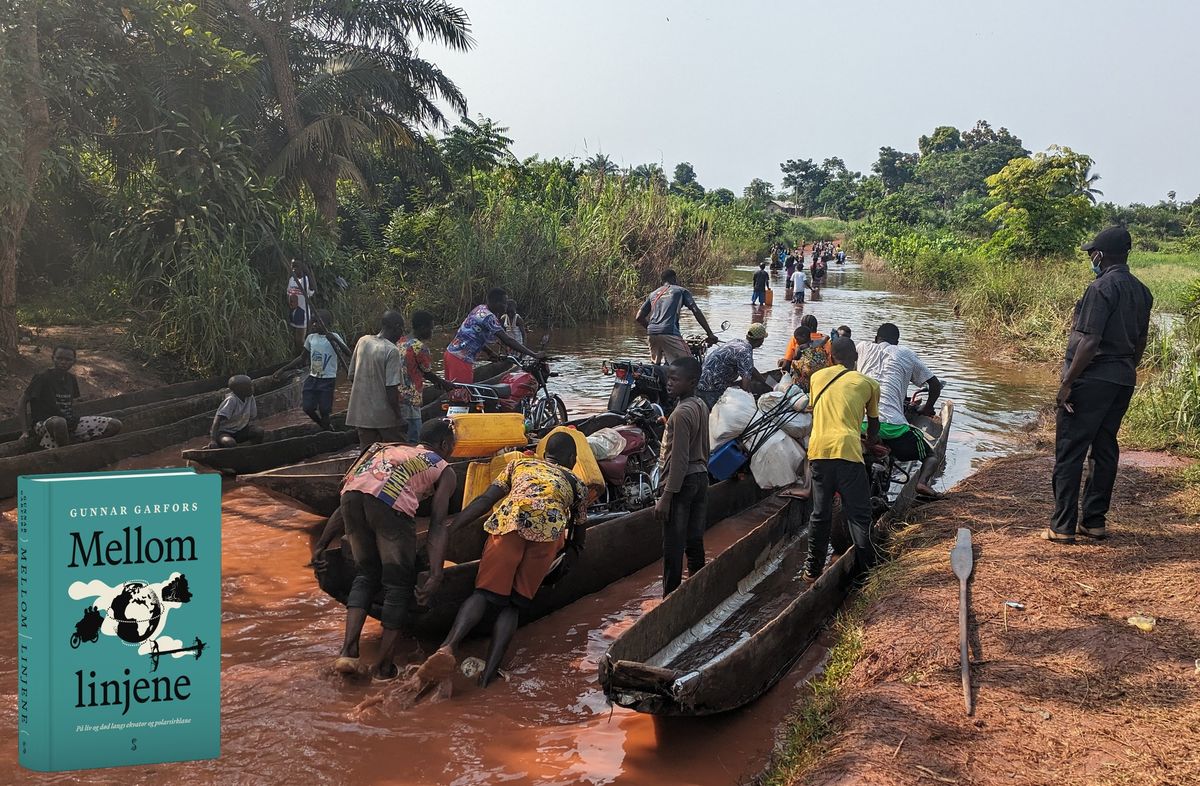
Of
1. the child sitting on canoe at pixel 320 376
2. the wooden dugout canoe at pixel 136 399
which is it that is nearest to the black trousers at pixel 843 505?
the child sitting on canoe at pixel 320 376

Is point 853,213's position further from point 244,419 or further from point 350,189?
point 244,419

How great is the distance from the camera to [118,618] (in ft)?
6.49

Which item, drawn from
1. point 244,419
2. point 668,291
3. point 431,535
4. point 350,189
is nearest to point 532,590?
point 431,535

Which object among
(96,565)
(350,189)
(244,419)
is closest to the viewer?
(96,565)

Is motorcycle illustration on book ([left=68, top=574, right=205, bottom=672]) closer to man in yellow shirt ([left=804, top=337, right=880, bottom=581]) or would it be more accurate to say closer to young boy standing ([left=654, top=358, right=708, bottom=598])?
young boy standing ([left=654, top=358, right=708, bottom=598])

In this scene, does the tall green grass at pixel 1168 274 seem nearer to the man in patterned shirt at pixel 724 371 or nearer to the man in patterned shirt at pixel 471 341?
the man in patterned shirt at pixel 724 371

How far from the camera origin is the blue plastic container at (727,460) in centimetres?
775

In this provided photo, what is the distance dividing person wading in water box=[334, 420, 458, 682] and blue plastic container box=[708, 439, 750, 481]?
3474mm

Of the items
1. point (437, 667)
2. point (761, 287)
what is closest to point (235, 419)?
point (437, 667)

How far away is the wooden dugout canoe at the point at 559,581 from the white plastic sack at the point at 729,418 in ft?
1.69

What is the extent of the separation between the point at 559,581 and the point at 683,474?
1.04 m

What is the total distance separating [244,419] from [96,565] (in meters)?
6.76

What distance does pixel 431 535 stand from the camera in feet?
15.8

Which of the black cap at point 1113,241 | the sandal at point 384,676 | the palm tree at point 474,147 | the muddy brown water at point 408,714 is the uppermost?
the palm tree at point 474,147
